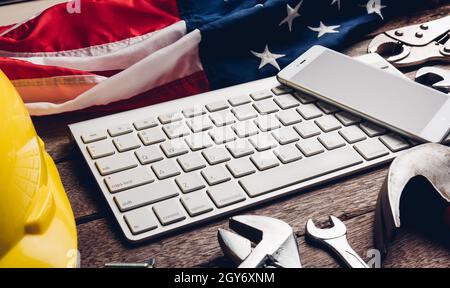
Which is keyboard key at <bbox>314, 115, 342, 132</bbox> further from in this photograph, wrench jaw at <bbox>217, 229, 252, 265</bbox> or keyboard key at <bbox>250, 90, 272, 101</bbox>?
wrench jaw at <bbox>217, 229, 252, 265</bbox>

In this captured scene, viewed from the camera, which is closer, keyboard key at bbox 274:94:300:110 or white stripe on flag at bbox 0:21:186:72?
keyboard key at bbox 274:94:300:110

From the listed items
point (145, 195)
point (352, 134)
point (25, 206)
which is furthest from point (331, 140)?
point (25, 206)

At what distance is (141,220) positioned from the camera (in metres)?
0.58

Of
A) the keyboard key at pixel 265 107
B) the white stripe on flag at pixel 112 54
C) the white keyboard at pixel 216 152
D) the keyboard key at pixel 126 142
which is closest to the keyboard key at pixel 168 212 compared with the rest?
the white keyboard at pixel 216 152

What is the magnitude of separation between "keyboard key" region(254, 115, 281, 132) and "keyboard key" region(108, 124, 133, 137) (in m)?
0.16

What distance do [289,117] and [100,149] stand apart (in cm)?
24

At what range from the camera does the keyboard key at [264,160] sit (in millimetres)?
653

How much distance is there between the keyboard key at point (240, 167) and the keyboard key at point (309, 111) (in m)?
0.12

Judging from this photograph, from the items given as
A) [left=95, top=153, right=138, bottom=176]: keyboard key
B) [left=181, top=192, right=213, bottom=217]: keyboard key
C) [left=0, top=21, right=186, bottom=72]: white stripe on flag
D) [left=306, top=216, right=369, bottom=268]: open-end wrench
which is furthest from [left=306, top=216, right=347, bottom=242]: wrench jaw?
[left=0, top=21, right=186, bottom=72]: white stripe on flag

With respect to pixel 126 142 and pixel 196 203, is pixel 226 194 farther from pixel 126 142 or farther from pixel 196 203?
pixel 126 142

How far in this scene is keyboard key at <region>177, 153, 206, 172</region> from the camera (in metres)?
0.65

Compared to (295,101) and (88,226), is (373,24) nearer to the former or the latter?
(295,101)

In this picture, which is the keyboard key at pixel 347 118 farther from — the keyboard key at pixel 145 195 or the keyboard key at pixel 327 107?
the keyboard key at pixel 145 195
